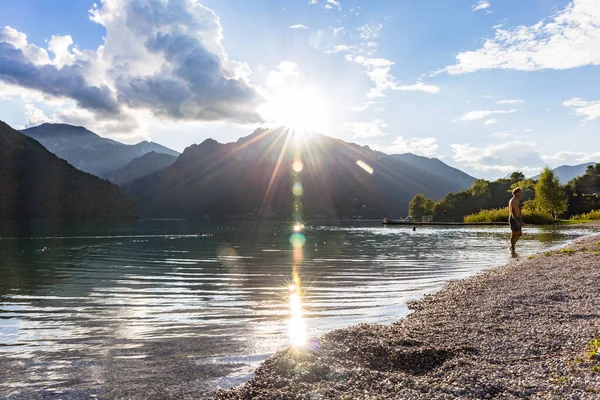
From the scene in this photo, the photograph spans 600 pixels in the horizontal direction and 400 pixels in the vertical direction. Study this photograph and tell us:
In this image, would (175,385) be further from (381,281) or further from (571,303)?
(381,281)

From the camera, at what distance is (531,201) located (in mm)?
116688

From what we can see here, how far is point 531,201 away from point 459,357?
124090 mm

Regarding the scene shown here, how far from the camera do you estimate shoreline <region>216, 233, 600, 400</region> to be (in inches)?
291

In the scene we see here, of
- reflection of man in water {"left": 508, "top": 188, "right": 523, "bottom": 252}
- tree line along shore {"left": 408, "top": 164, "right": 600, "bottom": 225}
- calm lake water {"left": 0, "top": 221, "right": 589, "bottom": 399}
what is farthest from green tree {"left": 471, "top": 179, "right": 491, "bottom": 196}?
calm lake water {"left": 0, "top": 221, "right": 589, "bottom": 399}

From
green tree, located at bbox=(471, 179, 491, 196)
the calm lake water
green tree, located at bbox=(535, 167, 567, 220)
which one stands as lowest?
the calm lake water

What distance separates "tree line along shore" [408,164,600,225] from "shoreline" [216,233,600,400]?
3941 inches

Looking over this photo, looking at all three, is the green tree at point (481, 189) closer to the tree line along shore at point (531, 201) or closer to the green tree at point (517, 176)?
Result: the tree line along shore at point (531, 201)

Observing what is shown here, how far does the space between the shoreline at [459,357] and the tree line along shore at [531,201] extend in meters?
100

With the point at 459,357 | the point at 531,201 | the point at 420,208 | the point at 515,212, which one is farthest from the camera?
the point at 420,208

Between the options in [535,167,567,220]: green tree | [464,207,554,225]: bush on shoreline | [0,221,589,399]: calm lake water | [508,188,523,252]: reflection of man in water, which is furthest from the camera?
[535,167,567,220]: green tree

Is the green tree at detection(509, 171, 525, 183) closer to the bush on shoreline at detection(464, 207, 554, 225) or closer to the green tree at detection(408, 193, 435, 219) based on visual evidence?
the green tree at detection(408, 193, 435, 219)

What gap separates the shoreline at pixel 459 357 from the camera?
7388 millimetres

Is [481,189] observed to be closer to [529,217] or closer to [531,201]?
[531,201]

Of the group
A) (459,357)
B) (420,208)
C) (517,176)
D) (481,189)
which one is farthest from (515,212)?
(517,176)
